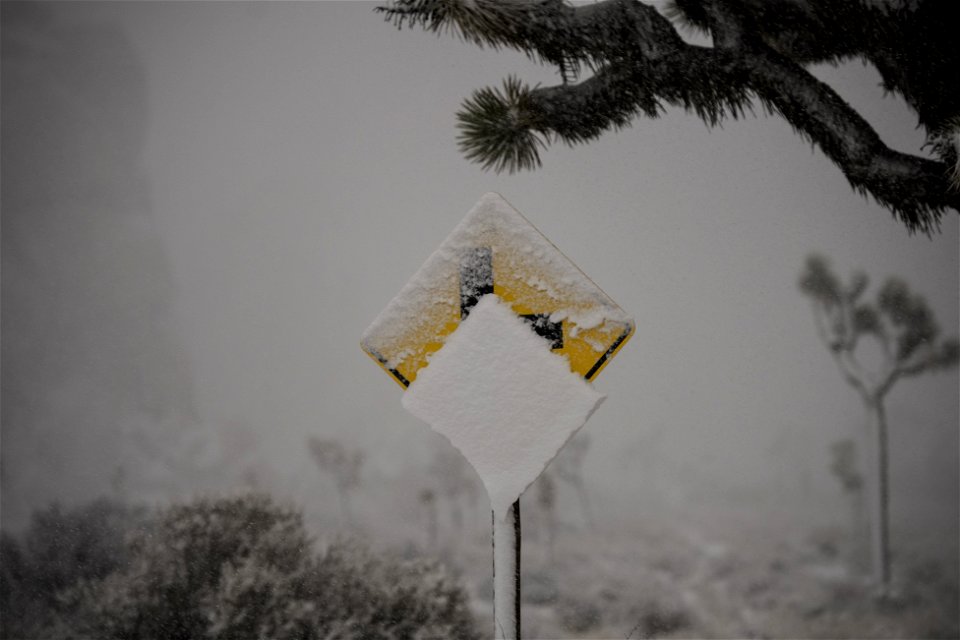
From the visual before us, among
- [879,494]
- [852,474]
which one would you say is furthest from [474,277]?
[879,494]

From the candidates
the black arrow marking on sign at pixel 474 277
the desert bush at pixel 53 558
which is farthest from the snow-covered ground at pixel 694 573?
the black arrow marking on sign at pixel 474 277

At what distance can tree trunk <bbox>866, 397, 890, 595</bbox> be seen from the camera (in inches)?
163

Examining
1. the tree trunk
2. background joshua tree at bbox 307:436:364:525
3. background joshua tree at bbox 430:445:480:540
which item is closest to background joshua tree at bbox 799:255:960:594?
the tree trunk

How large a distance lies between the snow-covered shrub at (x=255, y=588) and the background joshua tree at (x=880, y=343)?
3.98m

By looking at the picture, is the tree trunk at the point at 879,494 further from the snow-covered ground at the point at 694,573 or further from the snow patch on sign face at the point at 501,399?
the snow patch on sign face at the point at 501,399

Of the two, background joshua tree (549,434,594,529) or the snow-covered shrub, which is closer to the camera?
the snow-covered shrub

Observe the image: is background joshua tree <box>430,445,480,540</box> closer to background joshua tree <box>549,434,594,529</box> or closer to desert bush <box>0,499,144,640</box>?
background joshua tree <box>549,434,594,529</box>

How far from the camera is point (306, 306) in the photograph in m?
5.22

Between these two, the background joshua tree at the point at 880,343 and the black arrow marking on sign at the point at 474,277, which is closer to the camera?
the black arrow marking on sign at the point at 474,277

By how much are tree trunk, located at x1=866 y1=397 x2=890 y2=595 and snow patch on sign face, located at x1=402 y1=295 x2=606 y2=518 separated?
488cm

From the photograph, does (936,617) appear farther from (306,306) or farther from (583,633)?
(306,306)

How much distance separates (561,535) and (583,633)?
0.80 meters

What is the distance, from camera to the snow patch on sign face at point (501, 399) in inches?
30.8

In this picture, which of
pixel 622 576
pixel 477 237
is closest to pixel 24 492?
pixel 622 576
